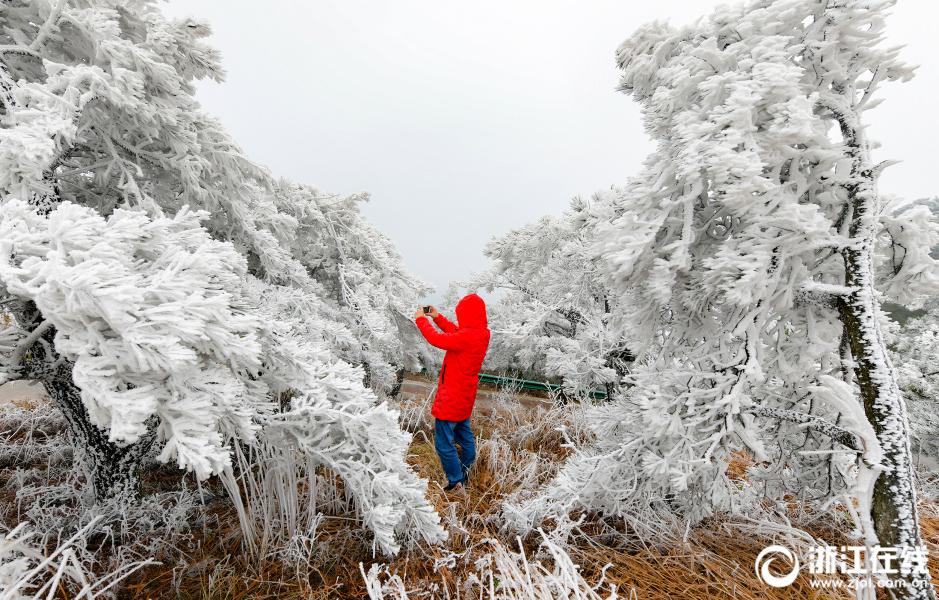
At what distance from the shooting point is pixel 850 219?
1.96m

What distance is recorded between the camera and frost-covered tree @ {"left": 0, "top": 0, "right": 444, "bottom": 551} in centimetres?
137

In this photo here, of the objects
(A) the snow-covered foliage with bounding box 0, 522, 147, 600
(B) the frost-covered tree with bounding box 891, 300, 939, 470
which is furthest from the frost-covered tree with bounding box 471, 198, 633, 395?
(A) the snow-covered foliage with bounding box 0, 522, 147, 600

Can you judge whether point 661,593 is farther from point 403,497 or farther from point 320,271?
point 320,271

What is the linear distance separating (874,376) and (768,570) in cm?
127

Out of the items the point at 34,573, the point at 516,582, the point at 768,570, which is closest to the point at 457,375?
the point at 516,582

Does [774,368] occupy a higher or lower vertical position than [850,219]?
lower

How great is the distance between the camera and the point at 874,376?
191 cm

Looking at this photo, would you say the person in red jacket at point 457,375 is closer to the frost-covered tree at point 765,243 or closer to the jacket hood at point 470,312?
the jacket hood at point 470,312

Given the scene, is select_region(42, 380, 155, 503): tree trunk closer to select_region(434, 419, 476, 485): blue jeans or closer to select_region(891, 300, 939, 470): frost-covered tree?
select_region(434, 419, 476, 485): blue jeans

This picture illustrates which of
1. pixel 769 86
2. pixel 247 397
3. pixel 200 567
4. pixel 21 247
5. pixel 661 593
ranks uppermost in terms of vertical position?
pixel 769 86

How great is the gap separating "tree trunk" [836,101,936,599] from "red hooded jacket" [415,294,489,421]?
90.5 inches

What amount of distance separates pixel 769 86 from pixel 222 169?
314cm

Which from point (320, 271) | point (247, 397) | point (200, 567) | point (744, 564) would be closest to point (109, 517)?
point (200, 567)

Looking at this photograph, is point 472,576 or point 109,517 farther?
point 109,517
